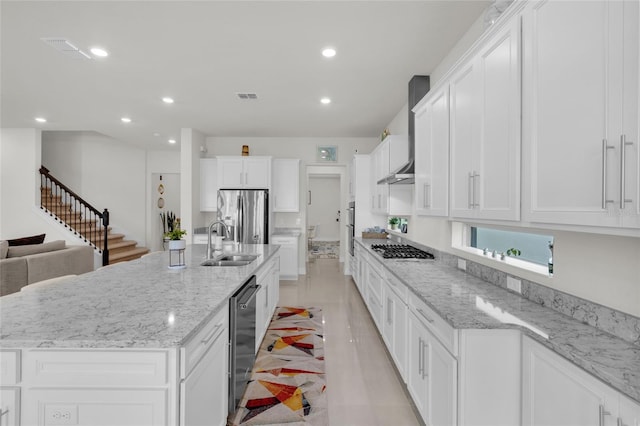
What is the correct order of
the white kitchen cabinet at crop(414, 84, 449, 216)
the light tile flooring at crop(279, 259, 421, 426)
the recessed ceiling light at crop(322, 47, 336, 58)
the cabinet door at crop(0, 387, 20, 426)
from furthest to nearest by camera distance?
the recessed ceiling light at crop(322, 47, 336, 58) → the white kitchen cabinet at crop(414, 84, 449, 216) → the light tile flooring at crop(279, 259, 421, 426) → the cabinet door at crop(0, 387, 20, 426)

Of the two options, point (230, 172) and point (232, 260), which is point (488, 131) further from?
point (230, 172)

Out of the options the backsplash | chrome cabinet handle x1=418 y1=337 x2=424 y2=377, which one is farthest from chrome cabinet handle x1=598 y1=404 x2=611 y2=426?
chrome cabinet handle x1=418 y1=337 x2=424 y2=377

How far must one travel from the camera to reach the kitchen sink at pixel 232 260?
3004 mm

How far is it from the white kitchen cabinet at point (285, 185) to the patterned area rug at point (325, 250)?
10.1 feet

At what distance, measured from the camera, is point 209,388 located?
1598 millimetres

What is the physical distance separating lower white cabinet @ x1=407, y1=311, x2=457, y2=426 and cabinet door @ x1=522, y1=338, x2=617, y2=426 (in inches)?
11.9

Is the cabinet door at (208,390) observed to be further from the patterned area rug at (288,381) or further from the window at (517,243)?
the window at (517,243)

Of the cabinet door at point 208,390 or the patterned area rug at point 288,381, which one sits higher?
the cabinet door at point 208,390

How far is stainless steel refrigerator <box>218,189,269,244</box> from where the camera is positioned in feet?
19.2

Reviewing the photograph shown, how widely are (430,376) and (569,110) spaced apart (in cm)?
151

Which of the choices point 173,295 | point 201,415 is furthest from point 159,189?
point 201,415

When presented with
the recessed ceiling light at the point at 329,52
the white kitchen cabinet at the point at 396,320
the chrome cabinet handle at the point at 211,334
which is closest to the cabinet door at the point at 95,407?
the chrome cabinet handle at the point at 211,334

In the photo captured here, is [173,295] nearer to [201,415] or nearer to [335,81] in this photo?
[201,415]

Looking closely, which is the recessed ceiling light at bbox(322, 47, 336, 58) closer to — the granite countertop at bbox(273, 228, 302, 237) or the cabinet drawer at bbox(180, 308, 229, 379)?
the cabinet drawer at bbox(180, 308, 229, 379)
